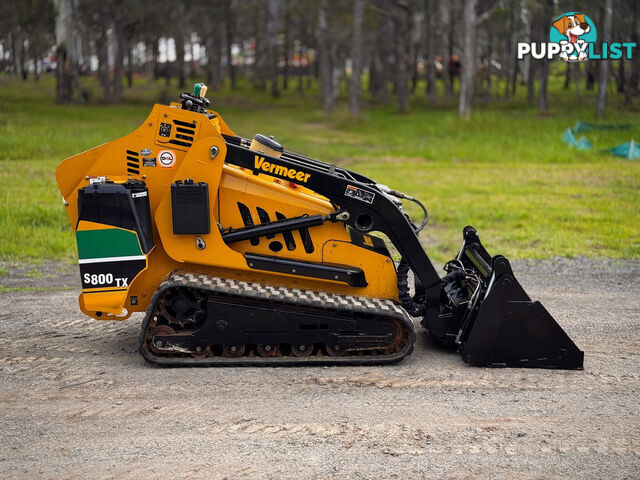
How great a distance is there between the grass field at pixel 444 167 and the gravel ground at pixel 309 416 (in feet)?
15.7

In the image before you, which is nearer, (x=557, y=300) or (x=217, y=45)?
(x=557, y=300)

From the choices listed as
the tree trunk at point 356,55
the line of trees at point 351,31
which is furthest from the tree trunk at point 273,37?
the tree trunk at point 356,55

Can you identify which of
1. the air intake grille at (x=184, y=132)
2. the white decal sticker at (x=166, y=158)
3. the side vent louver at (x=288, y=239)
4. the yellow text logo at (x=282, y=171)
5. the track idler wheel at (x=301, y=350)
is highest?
the air intake grille at (x=184, y=132)

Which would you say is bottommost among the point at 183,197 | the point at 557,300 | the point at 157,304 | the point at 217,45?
the point at 557,300

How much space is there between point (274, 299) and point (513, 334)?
6.31 ft

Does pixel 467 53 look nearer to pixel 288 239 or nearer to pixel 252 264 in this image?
pixel 288 239

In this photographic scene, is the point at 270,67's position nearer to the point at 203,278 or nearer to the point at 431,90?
the point at 431,90

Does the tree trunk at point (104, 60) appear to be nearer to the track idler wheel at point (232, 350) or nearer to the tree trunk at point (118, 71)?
the tree trunk at point (118, 71)

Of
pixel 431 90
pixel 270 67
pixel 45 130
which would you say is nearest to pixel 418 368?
pixel 45 130

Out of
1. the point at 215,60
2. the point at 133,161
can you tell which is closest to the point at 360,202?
the point at 133,161

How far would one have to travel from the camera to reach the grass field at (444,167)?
41.0ft

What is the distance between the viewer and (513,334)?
21.9 feet

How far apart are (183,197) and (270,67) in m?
47.8

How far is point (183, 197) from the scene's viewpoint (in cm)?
666
